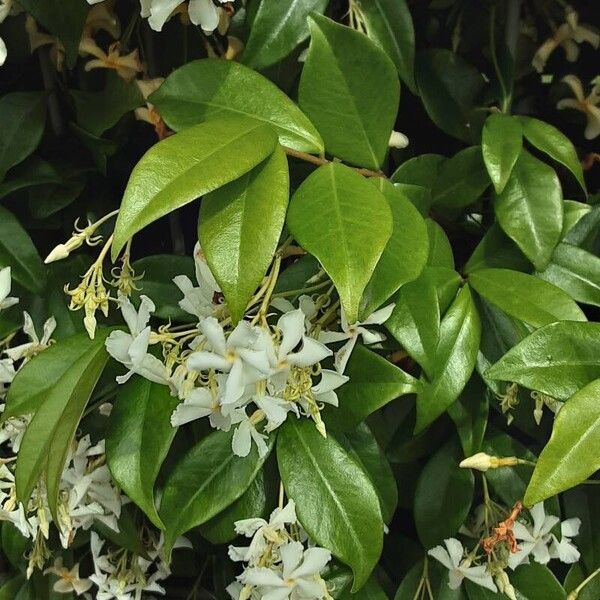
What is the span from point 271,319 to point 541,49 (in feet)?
1.30

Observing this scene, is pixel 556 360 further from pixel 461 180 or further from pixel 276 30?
pixel 276 30

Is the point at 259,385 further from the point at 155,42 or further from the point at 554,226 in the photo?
the point at 155,42

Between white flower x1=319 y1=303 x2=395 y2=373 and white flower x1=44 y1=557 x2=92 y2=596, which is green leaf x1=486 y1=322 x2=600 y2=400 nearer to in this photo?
white flower x1=319 y1=303 x2=395 y2=373

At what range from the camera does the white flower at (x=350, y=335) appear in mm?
514

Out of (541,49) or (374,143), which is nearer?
(374,143)

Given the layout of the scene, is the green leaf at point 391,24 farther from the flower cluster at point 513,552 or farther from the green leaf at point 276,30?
the flower cluster at point 513,552

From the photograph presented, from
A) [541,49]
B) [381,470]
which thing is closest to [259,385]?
[381,470]

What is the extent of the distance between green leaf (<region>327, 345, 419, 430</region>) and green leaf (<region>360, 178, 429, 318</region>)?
77mm

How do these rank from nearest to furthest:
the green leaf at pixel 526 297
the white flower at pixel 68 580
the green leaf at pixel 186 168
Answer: the green leaf at pixel 186 168 < the green leaf at pixel 526 297 < the white flower at pixel 68 580

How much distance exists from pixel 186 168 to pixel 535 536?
433mm

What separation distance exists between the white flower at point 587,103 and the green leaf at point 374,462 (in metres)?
0.37

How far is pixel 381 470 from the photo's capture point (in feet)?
2.04

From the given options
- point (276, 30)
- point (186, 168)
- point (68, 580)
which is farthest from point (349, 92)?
point (68, 580)

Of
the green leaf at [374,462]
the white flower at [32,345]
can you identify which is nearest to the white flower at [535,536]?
the green leaf at [374,462]
